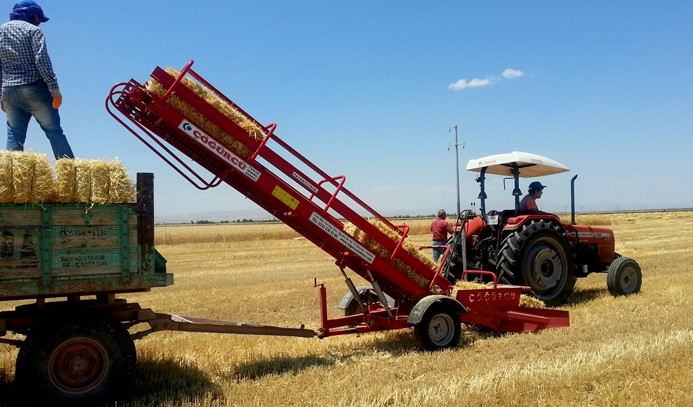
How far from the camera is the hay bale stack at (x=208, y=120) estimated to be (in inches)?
217

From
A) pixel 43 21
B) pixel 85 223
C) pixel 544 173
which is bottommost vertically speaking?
pixel 85 223

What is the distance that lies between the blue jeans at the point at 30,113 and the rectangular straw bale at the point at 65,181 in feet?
2.54

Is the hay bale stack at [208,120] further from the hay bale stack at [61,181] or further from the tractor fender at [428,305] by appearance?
the tractor fender at [428,305]

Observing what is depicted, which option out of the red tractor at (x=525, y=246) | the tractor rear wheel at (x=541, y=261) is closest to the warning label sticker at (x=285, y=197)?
the red tractor at (x=525, y=246)

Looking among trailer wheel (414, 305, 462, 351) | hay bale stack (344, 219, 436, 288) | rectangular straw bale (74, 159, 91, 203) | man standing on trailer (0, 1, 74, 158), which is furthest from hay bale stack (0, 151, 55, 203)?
trailer wheel (414, 305, 462, 351)

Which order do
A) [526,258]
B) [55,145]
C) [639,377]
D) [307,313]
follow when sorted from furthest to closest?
[307,313], [526,258], [55,145], [639,377]

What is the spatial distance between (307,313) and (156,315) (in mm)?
4790

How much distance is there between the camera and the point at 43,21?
5.61 meters

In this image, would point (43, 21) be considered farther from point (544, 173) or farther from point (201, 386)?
point (544, 173)

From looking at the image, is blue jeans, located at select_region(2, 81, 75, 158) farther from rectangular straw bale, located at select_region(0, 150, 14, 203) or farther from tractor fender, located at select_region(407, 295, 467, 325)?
tractor fender, located at select_region(407, 295, 467, 325)

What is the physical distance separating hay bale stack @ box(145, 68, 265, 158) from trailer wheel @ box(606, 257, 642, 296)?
7.55 m

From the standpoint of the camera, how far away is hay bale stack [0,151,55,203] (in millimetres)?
4426

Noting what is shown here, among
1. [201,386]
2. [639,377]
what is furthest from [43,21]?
[639,377]

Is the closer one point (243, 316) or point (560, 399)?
point (560, 399)
